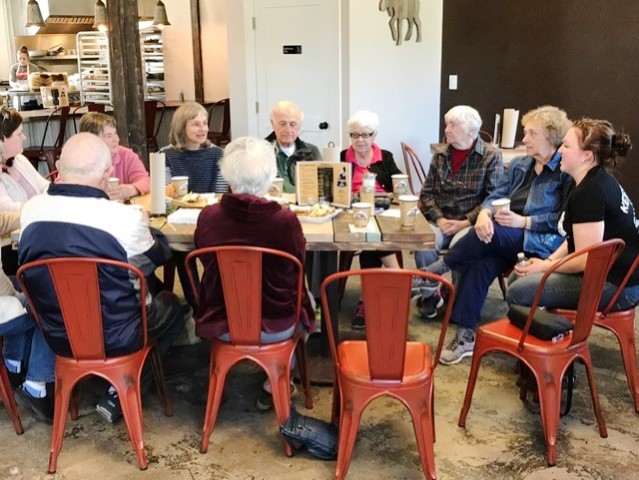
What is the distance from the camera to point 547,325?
2359 mm

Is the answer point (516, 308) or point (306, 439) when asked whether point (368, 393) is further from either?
point (516, 308)

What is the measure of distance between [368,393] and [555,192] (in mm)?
1450

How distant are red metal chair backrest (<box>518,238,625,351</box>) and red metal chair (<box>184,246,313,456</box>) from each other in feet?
2.55

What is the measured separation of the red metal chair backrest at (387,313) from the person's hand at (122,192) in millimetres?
1462

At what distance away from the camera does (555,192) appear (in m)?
3.03

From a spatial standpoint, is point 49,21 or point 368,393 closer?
point 368,393

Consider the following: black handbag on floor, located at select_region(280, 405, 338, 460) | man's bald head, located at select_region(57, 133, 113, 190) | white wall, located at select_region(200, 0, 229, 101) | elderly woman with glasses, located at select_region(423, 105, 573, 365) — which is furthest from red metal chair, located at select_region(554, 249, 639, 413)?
white wall, located at select_region(200, 0, 229, 101)

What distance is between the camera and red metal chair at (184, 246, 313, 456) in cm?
218

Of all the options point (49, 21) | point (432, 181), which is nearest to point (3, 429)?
point (432, 181)

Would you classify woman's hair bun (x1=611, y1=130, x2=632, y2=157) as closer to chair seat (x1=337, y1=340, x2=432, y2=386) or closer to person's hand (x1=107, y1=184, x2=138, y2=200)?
chair seat (x1=337, y1=340, x2=432, y2=386)

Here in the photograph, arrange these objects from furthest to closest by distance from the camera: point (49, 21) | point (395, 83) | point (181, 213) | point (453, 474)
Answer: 1. point (49, 21)
2. point (395, 83)
3. point (181, 213)
4. point (453, 474)

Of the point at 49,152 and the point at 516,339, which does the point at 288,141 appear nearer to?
the point at 516,339

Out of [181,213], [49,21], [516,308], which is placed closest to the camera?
[516,308]

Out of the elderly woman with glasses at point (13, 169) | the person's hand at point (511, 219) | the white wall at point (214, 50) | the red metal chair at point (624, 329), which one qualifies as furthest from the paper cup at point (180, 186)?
the white wall at point (214, 50)
